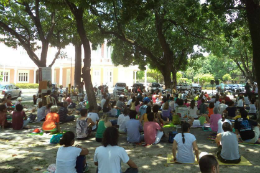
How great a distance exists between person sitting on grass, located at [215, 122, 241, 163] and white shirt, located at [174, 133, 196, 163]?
75 cm

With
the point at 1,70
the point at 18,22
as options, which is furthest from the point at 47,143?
the point at 1,70

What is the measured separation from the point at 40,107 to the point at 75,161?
7.47 m

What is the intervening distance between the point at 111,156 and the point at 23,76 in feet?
159

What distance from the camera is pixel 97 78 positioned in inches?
1742

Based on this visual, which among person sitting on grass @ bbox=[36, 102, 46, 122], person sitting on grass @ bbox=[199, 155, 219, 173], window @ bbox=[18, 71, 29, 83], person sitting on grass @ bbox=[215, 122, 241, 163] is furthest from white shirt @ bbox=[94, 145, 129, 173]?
window @ bbox=[18, 71, 29, 83]

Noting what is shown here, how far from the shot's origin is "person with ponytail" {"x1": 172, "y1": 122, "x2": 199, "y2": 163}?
16.0 ft

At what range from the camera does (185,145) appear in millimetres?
4977

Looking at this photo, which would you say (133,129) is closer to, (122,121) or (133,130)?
(133,130)

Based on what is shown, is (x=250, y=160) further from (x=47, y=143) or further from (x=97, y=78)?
(x=97, y=78)

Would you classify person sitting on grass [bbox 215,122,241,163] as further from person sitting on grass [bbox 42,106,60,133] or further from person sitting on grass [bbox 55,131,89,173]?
person sitting on grass [bbox 42,106,60,133]

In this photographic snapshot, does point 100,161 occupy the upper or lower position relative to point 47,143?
upper

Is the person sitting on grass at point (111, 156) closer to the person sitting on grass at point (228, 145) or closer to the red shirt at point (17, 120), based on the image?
the person sitting on grass at point (228, 145)

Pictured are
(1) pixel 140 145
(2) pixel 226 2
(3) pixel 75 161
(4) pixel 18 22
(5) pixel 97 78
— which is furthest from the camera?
(5) pixel 97 78

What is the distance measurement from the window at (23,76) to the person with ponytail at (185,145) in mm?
47203
